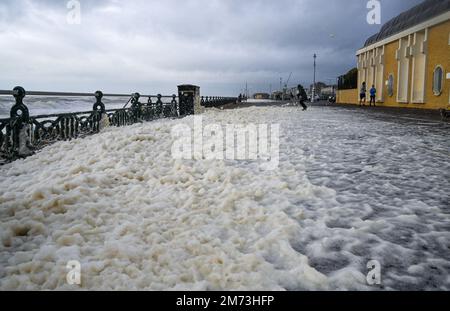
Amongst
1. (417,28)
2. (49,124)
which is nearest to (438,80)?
(417,28)

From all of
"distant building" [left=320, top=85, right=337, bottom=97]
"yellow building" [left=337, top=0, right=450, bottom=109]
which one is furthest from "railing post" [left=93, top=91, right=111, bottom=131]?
"distant building" [left=320, top=85, right=337, bottom=97]

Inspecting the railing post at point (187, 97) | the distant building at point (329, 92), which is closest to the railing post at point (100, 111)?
the railing post at point (187, 97)

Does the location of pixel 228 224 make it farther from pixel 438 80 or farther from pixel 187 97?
pixel 438 80

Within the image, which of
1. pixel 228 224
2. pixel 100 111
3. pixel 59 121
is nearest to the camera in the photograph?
pixel 228 224

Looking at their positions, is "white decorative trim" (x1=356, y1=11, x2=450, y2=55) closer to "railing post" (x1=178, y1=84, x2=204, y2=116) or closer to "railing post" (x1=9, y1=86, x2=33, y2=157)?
"railing post" (x1=178, y1=84, x2=204, y2=116)

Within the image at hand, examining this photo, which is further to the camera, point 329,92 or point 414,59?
point 329,92

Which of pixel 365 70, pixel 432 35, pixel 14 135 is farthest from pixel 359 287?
pixel 365 70

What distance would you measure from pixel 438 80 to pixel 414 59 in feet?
12.5

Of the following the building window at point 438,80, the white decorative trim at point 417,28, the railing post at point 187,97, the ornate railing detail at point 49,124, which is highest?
the white decorative trim at point 417,28

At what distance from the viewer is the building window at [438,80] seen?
71.3ft

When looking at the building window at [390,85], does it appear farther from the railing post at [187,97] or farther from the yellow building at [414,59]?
the railing post at [187,97]

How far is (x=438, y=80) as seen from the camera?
72.3 feet

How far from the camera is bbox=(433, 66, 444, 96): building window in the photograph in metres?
21.7

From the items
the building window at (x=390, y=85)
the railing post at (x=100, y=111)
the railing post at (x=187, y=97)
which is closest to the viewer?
the railing post at (x=100, y=111)
